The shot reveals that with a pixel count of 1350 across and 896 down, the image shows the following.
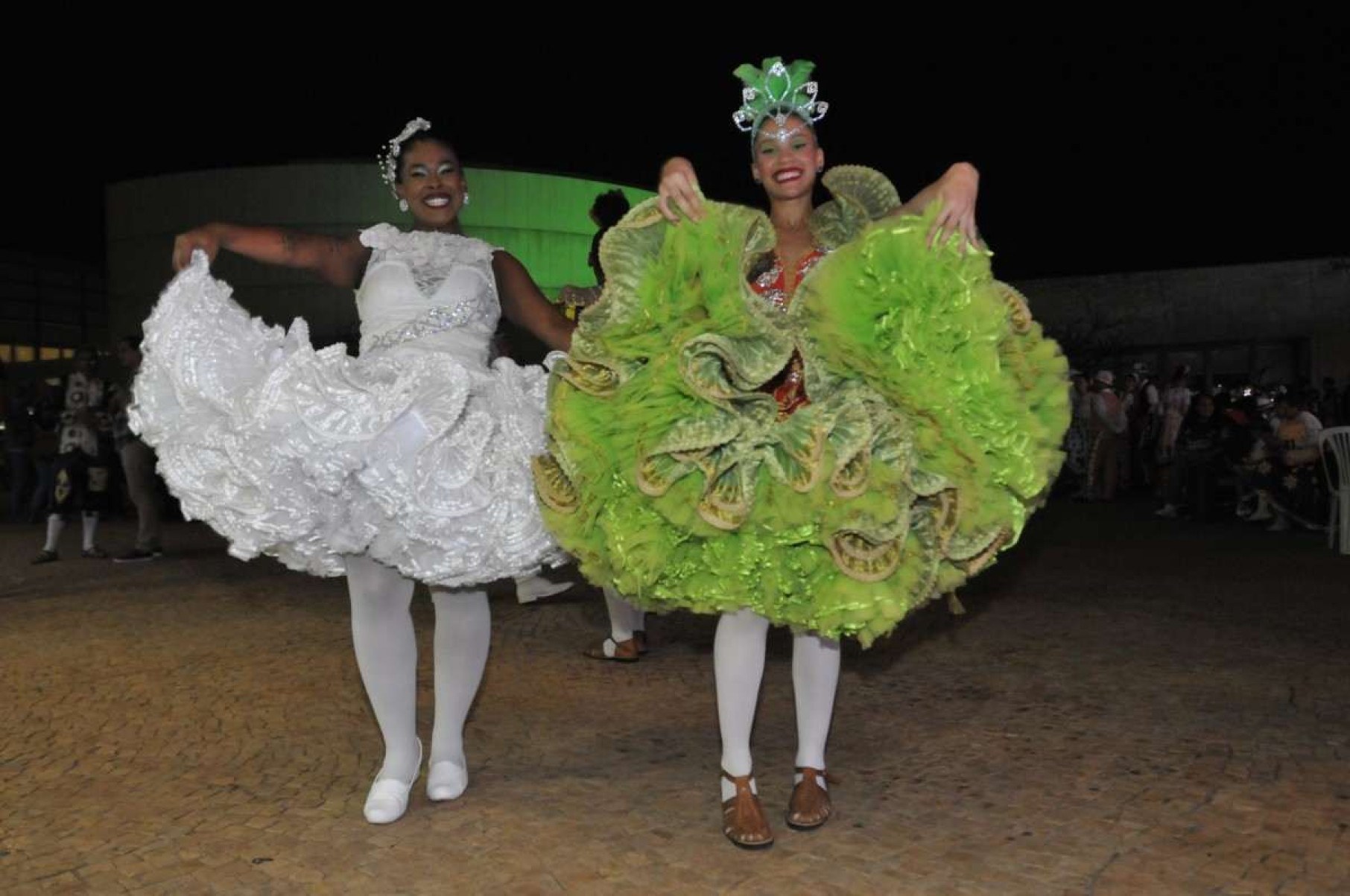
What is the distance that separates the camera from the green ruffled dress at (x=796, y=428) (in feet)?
10.1

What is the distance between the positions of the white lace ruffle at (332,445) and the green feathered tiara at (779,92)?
3.83 ft

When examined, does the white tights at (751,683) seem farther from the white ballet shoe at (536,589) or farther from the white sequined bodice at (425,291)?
the white ballet shoe at (536,589)

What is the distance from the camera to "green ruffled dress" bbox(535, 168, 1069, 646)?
3.09 metres

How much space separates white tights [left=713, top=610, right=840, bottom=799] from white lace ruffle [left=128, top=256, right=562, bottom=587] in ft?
2.00

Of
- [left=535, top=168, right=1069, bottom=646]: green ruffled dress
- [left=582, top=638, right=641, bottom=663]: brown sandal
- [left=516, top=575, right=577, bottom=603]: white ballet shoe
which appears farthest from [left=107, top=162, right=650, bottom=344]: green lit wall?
[left=535, top=168, right=1069, bottom=646]: green ruffled dress

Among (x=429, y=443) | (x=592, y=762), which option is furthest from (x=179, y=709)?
(x=429, y=443)

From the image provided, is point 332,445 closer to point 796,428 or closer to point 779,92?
point 796,428

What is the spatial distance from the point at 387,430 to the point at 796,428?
3.72 ft

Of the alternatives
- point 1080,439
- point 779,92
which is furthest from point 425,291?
point 1080,439

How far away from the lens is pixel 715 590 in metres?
3.24

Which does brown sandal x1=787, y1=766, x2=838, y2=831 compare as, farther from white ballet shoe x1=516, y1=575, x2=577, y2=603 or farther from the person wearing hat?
the person wearing hat

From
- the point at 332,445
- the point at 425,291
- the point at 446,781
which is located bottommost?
the point at 446,781

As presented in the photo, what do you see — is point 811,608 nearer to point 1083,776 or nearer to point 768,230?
point 768,230

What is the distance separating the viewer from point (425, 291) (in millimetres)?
3740
